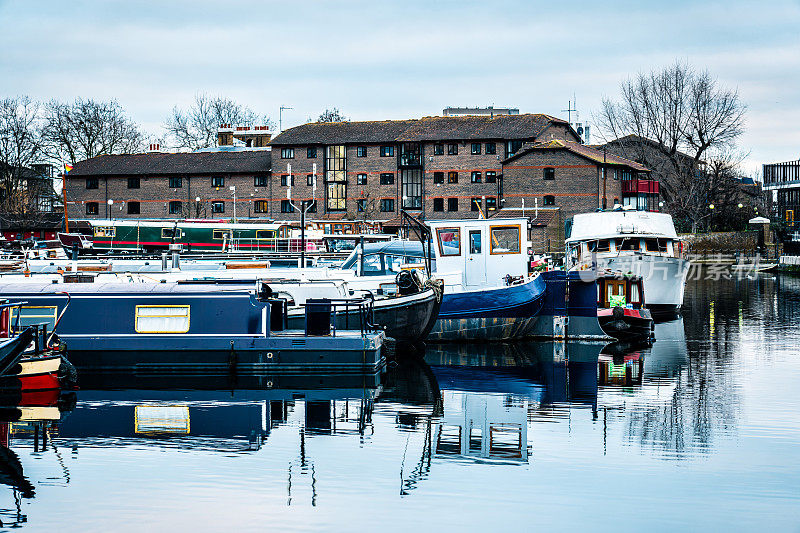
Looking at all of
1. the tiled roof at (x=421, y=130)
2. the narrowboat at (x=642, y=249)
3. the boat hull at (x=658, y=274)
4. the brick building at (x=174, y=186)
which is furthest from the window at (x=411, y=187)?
the boat hull at (x=658, y=274)

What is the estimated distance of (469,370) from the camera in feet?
78.3

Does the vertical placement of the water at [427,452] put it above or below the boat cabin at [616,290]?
below

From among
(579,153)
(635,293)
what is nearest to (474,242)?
(635,293)

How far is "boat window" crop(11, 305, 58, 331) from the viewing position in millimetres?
22391

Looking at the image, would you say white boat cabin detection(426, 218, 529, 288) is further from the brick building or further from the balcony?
the brick building

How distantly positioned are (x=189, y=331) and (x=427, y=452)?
8.70 metres

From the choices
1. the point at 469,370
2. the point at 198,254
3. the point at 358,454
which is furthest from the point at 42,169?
the point at 358,454

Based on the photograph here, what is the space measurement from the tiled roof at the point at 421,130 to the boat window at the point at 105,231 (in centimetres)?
2535

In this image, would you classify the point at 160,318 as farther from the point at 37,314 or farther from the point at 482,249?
the point at 482,249

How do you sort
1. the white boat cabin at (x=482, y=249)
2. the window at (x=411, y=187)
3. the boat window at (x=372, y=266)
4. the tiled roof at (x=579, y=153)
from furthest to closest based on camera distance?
the window at (x=411, y=187) < the tiled roof at (x=579, y=153) < the boat window at (x=372, y=266) < the white boat cabin at (x=482, y=249)

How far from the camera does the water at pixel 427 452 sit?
12219mm

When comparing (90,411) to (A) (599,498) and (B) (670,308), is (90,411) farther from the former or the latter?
(B) (670,308)

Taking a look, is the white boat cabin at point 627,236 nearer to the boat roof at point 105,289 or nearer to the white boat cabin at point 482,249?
the white boat cabin at point 482,249

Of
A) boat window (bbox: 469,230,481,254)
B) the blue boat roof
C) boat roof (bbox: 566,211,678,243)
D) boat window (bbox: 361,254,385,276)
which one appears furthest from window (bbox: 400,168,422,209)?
boat window (bbox: 469,230,481,254)
